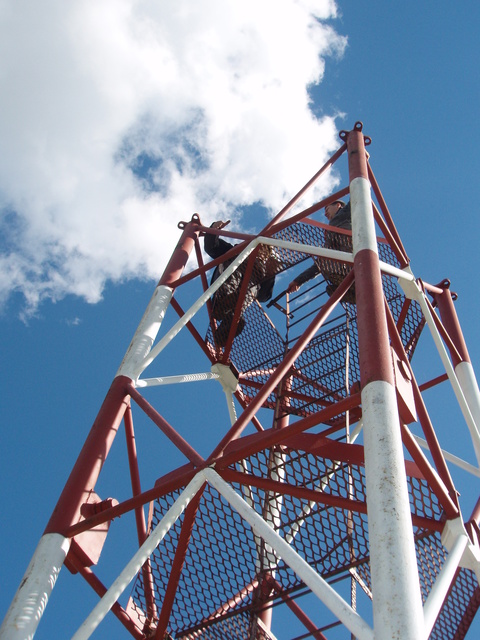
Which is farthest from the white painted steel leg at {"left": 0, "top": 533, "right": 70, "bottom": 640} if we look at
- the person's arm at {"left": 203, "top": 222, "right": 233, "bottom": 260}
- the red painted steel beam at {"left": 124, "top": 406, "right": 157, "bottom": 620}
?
the person's arm at {"left": 203, "top": 222, "right": 233, "bottom": 260}

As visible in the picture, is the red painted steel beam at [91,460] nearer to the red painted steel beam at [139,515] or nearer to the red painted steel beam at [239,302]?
the red painted steel beam at [139,515]

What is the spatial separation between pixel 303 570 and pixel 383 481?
738 millimetres

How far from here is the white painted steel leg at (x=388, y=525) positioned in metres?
3.46

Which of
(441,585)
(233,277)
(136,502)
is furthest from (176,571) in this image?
(233,277)

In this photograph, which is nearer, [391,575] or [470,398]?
[391,575]

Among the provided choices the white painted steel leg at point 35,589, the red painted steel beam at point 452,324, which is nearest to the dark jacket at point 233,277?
the red painted steel beam at point 452,324

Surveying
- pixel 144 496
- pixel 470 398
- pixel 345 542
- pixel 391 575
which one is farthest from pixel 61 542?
pixel 470 398

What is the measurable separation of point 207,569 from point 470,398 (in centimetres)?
364

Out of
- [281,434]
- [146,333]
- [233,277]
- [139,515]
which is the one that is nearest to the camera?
[281,434]

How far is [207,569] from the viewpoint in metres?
6.63

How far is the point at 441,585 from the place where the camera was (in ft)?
14.4

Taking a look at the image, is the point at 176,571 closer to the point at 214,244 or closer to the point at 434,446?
the point at 434,446

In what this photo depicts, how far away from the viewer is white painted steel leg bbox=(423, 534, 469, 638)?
393 cm

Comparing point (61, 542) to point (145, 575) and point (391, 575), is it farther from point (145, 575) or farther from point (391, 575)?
point (391, 575)
